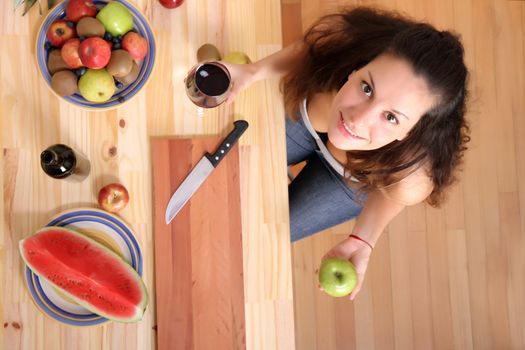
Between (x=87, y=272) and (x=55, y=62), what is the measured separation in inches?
14.8

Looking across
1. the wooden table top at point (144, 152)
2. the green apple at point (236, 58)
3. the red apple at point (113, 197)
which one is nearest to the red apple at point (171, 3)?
the wooden table top at point (144, 152)

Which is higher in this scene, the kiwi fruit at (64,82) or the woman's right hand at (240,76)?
the kiwi fruit at (64,82)

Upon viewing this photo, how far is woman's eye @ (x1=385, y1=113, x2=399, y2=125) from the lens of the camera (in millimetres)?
804

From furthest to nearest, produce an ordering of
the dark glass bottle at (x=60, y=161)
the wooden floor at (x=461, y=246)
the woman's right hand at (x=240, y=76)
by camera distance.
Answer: the wooden floor at (x=461, y=246) → the woman's right hand at (x=240, y=76) → the dark glass bottle at (x=60, y=161)

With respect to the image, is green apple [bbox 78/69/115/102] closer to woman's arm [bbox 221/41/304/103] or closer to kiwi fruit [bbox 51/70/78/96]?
kiwi fruit [bbox 51/70/78/96]

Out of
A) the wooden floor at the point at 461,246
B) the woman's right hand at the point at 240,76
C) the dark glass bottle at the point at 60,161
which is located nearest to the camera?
the dark glass bottle at the point at 60,161

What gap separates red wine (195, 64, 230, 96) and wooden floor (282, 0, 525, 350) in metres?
0.89

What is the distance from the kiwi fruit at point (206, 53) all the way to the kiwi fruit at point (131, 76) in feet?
0.40

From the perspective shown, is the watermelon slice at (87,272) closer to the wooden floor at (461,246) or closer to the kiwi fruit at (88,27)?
the kiwi fruit at (88,27)

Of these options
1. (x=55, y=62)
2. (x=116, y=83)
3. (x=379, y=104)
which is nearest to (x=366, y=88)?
(x=379, y=104)

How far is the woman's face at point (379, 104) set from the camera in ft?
2.57

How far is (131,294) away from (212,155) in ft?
0.94

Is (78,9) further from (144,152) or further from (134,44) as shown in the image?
(144,152)

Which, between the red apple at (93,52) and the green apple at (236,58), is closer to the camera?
the red apple at (93,52)
